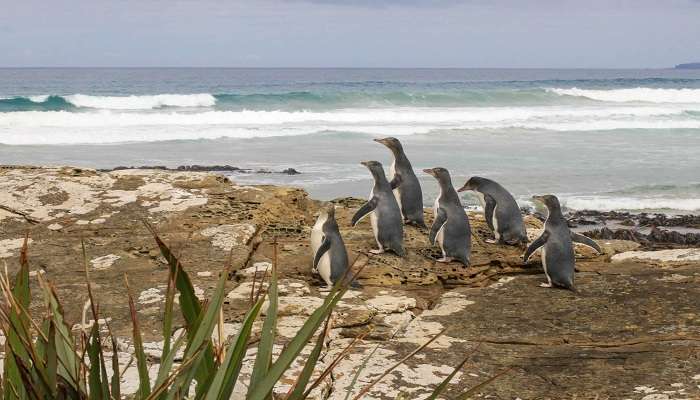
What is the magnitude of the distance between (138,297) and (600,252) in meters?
3.66

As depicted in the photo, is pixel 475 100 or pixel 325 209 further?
pixel 475 100

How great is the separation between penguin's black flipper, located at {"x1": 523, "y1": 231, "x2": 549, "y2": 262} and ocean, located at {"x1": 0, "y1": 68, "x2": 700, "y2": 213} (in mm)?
6681

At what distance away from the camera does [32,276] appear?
5.44 metres

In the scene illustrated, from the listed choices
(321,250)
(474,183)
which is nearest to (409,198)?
(474,183)

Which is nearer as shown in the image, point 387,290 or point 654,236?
point 387,290

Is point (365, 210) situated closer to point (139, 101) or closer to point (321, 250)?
point (321, 250)

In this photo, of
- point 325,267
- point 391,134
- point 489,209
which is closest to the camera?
point 325,267

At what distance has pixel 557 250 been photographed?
581 centimetres

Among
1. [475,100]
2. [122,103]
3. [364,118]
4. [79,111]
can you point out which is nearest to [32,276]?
[364,118]

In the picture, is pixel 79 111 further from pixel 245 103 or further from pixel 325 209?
pixel 325 209

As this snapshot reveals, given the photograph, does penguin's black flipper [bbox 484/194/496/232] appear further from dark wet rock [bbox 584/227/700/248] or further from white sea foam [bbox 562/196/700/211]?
white sea foam [bbox 562/196/700/211]

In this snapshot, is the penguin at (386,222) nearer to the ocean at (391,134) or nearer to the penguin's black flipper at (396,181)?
the penguin's black flipper at (396,181)

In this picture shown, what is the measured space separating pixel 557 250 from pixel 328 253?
1594mm

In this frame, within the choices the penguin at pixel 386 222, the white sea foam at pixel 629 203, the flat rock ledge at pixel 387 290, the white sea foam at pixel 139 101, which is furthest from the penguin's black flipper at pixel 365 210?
the white sea foam at pixel 139 101
